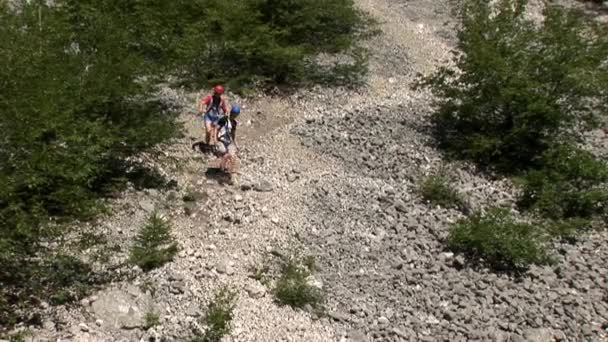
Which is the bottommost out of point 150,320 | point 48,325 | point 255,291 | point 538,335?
point 538,335

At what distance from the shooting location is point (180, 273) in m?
8.14

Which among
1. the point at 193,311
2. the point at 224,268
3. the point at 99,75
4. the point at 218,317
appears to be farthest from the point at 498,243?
the point at 99,75

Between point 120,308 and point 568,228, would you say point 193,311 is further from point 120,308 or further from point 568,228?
point 568,228

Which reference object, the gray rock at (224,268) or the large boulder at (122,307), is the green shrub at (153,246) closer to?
the large boulder at (122,307)

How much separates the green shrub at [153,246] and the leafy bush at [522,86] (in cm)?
615

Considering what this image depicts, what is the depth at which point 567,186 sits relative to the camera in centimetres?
1091

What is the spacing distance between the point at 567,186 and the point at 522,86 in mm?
2035

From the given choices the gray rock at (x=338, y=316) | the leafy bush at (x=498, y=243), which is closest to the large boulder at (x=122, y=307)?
the gray rock at (x=338, y=316)

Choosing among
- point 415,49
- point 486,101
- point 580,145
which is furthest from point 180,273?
point 415,49

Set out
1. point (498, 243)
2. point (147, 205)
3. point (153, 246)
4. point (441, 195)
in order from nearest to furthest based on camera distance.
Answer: point (153, 246) → point (498, 243) → point (147, 205) → point (441, 195)

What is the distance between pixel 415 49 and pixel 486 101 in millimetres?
5242

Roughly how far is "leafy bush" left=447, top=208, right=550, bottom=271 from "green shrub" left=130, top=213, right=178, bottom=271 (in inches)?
165

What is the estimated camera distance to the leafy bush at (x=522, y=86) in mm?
11531

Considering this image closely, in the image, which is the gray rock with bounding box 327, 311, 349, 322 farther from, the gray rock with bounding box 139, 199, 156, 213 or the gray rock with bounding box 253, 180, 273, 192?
the gray rock with bounding box 139, 199, 156, 213
